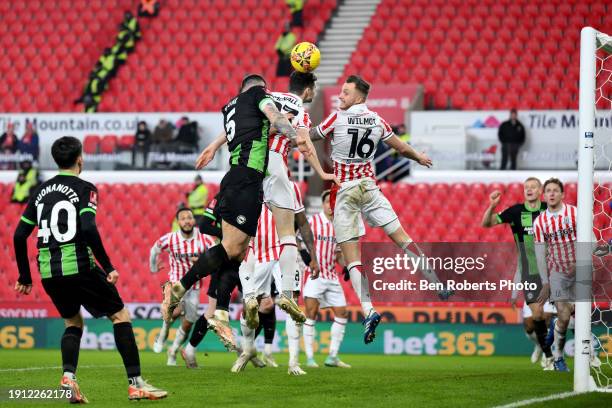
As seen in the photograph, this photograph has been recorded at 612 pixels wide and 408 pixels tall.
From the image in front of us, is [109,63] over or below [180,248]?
over

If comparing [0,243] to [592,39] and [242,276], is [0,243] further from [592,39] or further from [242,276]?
[592,39]

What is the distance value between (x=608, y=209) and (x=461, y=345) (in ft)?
12.3

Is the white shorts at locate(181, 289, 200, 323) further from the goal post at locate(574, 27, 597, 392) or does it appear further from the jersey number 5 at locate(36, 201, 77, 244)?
the goal post at locate(574, 27, 597, 392)

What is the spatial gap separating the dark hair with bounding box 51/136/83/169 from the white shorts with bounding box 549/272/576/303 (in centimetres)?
622

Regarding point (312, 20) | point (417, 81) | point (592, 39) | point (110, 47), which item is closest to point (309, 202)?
point (417, 81)

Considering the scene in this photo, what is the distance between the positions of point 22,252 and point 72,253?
0.47 meters

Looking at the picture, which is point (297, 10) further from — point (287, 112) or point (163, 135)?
point (287, 112)

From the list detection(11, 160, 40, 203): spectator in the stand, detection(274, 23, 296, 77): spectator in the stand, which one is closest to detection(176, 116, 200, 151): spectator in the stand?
detection(11, 160, 40, 203): spectator in the stand

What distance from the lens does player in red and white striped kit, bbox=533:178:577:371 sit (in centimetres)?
1174

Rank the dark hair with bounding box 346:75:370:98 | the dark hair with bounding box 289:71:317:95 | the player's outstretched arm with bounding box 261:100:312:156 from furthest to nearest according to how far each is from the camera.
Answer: the dark hair with bounding box 346:75:370:98
the dark hair with bounding box 289:71:317:95
the player's outstretched arm with bounding box 261:100:312:156

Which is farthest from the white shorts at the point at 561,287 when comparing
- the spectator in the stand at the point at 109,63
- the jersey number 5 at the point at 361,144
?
the spectator in the stand at the point at 109,63

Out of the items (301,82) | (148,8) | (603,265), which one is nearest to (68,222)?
(301,82)

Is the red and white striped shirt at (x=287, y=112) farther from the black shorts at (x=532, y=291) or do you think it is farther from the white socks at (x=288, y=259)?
the black shorts at (x=532, y=291)

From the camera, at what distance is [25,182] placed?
20766mm
